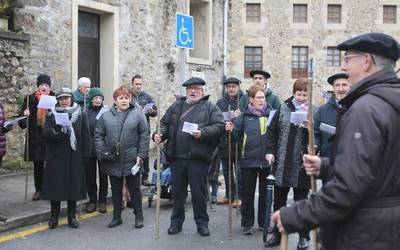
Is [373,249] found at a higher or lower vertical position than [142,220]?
higher

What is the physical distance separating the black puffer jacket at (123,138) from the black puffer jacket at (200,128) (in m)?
0.39

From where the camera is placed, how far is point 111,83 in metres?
14.3

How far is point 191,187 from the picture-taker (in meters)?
6.96

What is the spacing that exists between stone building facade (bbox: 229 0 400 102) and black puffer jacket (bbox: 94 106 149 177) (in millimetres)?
28589

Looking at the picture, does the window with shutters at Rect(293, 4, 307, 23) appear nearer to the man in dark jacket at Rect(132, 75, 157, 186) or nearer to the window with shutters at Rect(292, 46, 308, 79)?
the window with shutters at Rect(292, 46, 308, 79)

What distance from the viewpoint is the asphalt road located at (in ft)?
20.7

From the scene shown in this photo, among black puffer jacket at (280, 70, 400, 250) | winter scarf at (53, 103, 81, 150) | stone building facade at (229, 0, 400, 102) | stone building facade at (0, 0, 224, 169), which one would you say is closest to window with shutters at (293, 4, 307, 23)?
stone building facade at (229, 0, 400, 102)

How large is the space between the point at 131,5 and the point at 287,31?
22.4 metres

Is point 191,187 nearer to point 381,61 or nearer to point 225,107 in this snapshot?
point 225,107

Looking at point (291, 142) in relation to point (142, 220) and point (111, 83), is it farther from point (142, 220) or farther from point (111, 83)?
point (111, 83)

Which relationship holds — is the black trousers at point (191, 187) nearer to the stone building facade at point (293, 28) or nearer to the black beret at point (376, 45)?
the black beret at point (376, 45)

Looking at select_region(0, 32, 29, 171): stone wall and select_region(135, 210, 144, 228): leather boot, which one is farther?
select_region(0, 32, 29, 171): stone wall

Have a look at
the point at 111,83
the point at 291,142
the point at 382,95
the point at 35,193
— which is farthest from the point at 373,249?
the point at 111,83

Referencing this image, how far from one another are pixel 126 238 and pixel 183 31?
4496 millimetres
